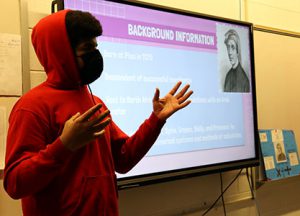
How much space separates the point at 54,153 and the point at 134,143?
1.36 ft

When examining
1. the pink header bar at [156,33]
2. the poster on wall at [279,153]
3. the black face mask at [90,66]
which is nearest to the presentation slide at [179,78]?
the pink header bar at [156,33]

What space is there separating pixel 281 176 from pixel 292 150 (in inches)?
10.7

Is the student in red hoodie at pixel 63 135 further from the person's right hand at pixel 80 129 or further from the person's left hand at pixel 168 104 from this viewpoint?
the person's left hand at pixel 168 104

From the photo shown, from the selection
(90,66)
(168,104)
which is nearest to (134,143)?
(168,104)

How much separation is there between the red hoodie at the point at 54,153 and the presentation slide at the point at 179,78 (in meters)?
0.63

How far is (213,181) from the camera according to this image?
2.50m

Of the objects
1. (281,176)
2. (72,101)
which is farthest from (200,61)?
(72,101)

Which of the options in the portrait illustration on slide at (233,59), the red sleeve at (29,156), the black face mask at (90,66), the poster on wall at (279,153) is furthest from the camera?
the poster on wall at (279,153)

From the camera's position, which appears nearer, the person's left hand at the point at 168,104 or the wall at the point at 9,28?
the person's left hand at the point at 168,104

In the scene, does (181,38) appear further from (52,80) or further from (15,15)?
(52,80)

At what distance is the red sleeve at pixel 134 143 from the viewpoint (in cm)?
139

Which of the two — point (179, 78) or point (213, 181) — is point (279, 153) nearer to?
point (213, 181)

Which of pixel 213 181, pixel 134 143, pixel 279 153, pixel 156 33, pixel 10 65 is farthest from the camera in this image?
pixel 279 153

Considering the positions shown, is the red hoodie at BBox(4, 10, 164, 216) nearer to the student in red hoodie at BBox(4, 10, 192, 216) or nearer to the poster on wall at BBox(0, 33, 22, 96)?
the student in red hoodie at BBox(4, 10, 192, 216)
